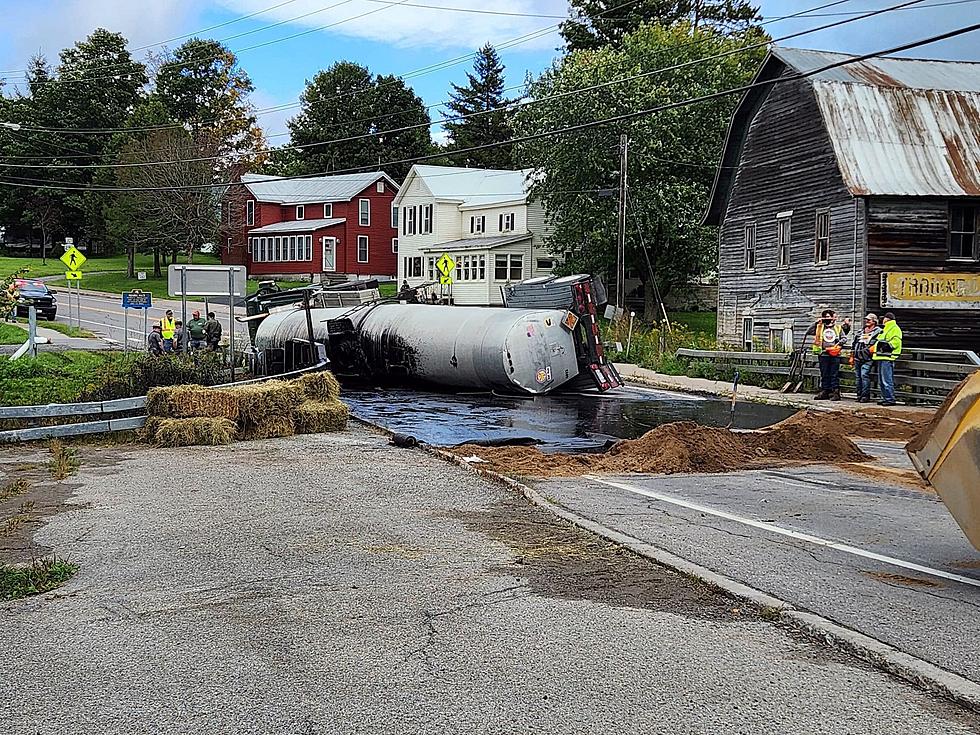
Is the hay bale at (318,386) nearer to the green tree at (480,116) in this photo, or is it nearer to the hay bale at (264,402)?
the hay bale at (264,402)

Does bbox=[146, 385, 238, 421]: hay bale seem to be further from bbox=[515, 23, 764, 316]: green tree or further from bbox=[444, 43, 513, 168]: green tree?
bbox=[444, 43, 513, 168]: green tree

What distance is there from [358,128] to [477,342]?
7611cm

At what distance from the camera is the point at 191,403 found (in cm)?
1633

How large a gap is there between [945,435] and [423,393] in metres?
18.9

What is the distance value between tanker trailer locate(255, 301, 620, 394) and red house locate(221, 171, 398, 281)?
4567 centimetres

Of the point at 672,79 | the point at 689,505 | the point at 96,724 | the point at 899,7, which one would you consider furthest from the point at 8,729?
the point at 672,79

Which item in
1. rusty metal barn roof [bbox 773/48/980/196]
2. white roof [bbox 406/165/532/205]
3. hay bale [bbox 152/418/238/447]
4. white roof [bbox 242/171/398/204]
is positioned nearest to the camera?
hay bale [bbox 152/418/238/447]

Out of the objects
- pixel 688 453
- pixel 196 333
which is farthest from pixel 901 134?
pixel 196 333

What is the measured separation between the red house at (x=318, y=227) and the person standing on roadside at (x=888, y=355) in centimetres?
5435

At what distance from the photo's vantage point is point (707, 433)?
576 inches

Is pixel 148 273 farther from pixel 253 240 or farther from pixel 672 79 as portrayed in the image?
pixel 672 79

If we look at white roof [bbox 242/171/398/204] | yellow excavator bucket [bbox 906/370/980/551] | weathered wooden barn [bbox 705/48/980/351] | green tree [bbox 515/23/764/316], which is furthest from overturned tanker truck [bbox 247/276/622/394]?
white roof [bbox 242/171/398/204]

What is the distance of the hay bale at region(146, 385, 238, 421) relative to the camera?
16.3 metres

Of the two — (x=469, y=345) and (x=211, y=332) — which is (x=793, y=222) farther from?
(x=211, y=332)
